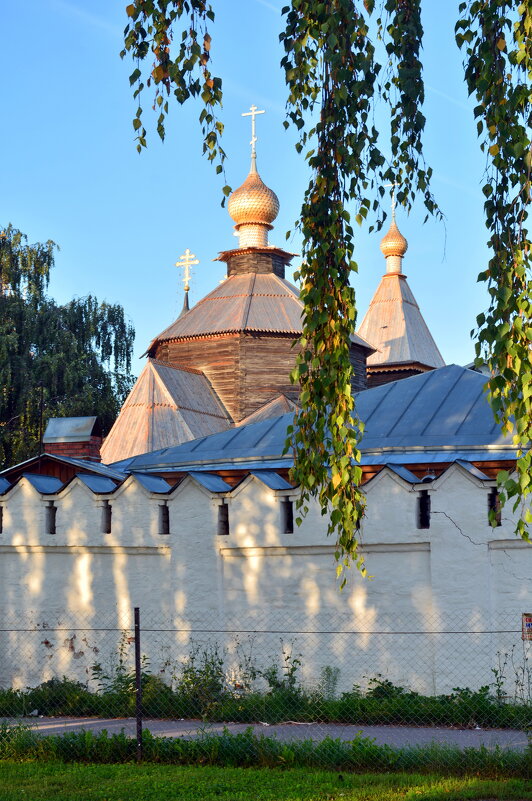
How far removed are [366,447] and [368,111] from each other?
31.4 ft

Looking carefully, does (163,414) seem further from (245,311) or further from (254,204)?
(254,204)

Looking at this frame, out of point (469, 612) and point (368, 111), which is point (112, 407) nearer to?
point (469, 612)

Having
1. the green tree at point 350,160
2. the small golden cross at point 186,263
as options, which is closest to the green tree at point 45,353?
the small golden cross at point 186,263

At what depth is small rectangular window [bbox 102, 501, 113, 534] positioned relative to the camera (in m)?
12.9

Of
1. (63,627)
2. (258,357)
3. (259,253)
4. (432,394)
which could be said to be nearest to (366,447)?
(432,394)

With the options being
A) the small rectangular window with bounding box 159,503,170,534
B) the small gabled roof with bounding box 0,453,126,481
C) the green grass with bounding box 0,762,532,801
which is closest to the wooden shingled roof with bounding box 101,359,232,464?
the small gabled roof with bounding box 0,453,126,481

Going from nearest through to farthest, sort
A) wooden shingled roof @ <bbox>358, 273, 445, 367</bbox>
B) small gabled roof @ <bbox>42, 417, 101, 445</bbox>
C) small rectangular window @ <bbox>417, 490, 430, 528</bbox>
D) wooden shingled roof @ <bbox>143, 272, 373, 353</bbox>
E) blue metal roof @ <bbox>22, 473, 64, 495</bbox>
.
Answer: small rectangular window @ <bbox>417, 490, 430, 528</bbox>
blue metal roof @ <bbox>22, 473, 64, 495</bbox>
small gabled roof @ <bbox>42, 417, 101, 445</bbox>
wooden shingled roof @ <bbox>143, 272, 373, 353</bbox>
wooden shingled roof @ <bbox>358, 273, 445, 367</bbox>

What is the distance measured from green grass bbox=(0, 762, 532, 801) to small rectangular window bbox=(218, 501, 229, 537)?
4.42 meters

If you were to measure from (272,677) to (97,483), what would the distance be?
340 cm

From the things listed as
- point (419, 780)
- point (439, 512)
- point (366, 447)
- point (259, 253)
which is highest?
point (259, 253)

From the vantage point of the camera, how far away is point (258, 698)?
35.1 ft

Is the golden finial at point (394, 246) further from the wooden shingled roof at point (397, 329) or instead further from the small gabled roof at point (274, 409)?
the small gabled roof at point (274, 409)

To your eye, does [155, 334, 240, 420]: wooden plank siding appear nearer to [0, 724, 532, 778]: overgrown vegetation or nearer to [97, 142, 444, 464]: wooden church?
[97, 142, 444, 464]: wooden church

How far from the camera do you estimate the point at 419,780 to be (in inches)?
289
